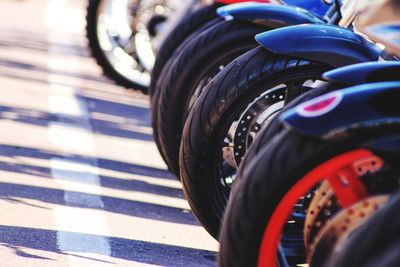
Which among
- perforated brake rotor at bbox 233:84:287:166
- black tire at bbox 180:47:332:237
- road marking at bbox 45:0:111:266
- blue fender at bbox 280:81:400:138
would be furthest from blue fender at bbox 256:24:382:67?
blue fender at bbox 280:81:400:138

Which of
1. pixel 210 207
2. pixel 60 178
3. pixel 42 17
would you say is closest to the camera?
pixel 210 207

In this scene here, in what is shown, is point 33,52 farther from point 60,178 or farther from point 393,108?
point 393,108

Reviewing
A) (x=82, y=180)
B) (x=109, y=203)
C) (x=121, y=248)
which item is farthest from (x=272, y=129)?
(x=82, y=180)

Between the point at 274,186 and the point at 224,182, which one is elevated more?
the point at 274,186

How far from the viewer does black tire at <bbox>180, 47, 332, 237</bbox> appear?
621 cm

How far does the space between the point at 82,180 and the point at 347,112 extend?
151 inches

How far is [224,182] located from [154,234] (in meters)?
0.75

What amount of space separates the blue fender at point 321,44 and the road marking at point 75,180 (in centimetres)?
Answer: 125

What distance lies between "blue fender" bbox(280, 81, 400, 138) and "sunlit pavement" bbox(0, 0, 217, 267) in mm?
1901

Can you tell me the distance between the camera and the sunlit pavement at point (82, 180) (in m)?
6.53

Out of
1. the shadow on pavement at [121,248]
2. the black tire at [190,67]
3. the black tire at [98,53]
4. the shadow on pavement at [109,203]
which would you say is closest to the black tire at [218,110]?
the shadow on pavement at [121,248]

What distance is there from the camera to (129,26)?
40.9ft

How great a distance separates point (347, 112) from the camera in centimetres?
454

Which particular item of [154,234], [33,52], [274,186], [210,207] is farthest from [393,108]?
[33,52]
